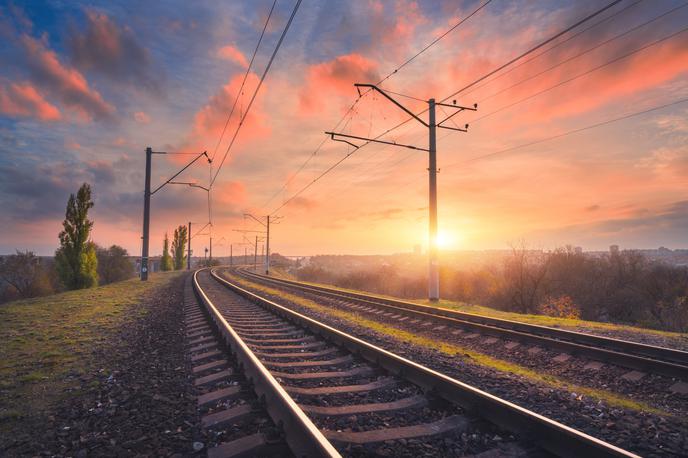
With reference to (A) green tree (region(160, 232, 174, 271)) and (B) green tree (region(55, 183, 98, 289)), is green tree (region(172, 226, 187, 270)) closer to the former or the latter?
(A) green tree (region(160, 232, 174, 271))

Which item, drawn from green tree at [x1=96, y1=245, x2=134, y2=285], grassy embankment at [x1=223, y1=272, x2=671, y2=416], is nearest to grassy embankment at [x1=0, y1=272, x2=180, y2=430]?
grassy embankment at [x1=223, y1=272, x2=671, y2=416]

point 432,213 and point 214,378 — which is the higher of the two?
point 432,213

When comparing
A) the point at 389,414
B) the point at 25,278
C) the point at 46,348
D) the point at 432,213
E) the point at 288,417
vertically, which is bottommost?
the point at 25,278

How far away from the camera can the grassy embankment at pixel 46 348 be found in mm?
4883

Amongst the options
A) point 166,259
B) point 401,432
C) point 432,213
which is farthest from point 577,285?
point 166,259

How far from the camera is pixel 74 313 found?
498 inches

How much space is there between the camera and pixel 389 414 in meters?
4.01

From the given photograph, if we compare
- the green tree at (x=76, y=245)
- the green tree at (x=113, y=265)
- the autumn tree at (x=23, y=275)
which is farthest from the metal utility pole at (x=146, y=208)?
the green tree at (x=113, y=265)

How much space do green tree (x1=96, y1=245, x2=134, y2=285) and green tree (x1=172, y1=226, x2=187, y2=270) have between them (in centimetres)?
821

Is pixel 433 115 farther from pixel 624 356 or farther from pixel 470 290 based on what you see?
pixel 470 290

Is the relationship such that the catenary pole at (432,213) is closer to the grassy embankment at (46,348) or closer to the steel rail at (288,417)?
the grassy embankment at (46,348)

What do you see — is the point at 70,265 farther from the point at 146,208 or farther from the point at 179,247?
the point at 179,247

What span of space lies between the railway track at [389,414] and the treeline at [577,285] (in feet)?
86.2

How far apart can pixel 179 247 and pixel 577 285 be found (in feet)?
223
